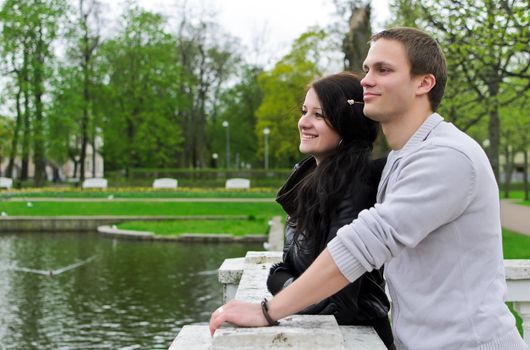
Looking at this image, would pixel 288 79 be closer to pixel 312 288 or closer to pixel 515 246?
pixel 515 246

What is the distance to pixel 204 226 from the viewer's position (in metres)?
19.8

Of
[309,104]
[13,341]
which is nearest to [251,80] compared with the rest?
[13,341]

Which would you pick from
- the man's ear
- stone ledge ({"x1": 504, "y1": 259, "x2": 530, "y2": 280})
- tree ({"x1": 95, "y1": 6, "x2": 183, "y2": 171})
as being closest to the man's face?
the man's ear

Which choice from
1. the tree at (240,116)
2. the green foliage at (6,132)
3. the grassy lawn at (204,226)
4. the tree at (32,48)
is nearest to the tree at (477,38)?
the grassy lawn at (204,226)

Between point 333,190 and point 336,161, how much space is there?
148mm

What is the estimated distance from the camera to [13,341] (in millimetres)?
8461

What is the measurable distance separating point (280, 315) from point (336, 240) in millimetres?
266

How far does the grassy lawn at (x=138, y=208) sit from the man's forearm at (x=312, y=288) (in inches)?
844

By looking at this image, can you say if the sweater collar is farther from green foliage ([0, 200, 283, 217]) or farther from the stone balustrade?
green foliage ([0, 200, 283, 217])

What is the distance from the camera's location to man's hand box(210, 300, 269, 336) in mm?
1950

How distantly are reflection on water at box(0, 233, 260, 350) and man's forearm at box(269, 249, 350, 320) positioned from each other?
6.63 meters

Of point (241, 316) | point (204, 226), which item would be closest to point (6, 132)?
point (204, 226)

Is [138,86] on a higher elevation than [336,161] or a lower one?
higher

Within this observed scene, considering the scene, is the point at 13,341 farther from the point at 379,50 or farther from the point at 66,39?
the point at 66,39
